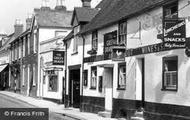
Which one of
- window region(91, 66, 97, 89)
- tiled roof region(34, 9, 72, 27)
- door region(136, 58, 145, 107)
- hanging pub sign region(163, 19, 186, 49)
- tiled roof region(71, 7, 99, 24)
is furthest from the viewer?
tiled roof region(34, 9, 72, 27)

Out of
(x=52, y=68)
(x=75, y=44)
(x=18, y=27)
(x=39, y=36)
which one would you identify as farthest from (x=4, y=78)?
(x=75, y=44)

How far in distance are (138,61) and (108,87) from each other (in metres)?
4.74

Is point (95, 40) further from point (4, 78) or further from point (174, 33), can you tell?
point (4, 78)

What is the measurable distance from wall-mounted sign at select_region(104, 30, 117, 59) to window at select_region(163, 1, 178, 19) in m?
5.95

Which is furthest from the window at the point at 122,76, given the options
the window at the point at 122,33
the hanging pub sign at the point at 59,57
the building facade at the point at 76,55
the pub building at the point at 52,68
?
the hanging pub sign at the point at 59,57

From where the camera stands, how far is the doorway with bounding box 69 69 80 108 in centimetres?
3388

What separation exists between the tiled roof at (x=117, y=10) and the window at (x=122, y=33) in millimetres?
360

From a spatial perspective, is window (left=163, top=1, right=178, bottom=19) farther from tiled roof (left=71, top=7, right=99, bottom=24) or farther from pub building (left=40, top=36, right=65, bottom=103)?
pub building (left=40, top=36, right=65, bottom=103)

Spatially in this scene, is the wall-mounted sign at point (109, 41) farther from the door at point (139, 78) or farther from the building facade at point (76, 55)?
the building facade at point (76, 55)

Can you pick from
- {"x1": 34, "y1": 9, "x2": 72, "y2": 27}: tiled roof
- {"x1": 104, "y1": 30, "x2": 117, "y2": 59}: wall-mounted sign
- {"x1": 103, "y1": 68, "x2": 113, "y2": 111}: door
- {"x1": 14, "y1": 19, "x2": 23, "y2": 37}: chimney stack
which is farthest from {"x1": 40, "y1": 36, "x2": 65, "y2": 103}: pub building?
{"x1": 14, "y1": 19, "x2": 23, "y2": 37}: chimney stack

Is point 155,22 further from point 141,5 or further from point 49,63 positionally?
point 49,63

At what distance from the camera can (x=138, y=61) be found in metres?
22.0

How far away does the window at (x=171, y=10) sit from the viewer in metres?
18.1

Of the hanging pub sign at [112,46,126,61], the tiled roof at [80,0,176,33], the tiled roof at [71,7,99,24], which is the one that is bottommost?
the hanging pub sign at [112,46,126,61]
